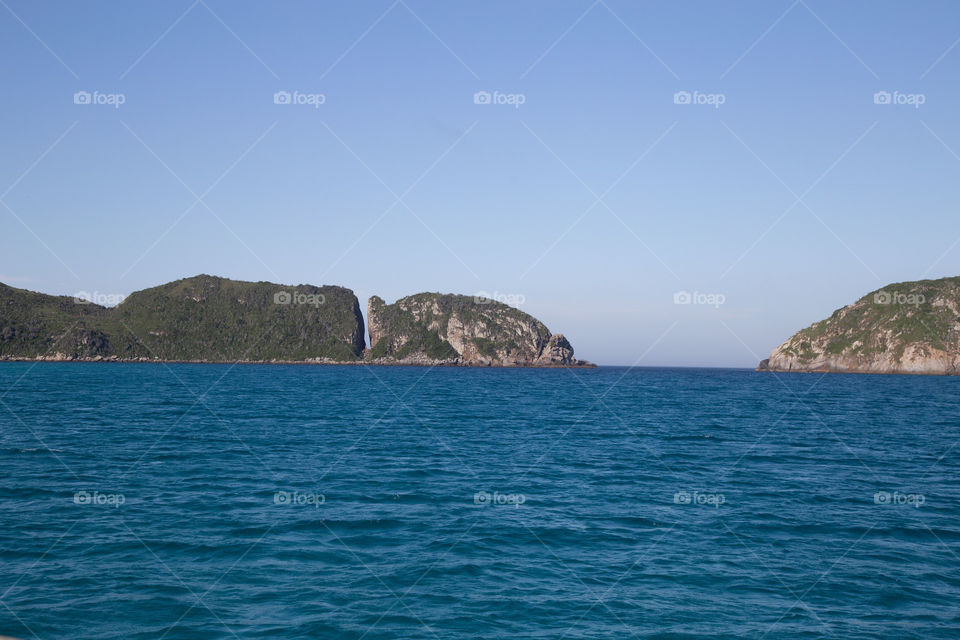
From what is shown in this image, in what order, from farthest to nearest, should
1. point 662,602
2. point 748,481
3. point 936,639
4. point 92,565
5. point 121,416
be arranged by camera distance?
point 121,416, point 748,481, point 92,565, point 662,602, point 936,639

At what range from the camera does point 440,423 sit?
5138 centimetres

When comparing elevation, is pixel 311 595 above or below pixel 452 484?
below

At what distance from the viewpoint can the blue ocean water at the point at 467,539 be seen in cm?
1314

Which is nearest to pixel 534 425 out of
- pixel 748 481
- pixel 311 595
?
pixel 748 481

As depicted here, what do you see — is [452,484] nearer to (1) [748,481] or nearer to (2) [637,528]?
(2) [637,528]

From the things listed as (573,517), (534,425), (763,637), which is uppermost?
(534,425)

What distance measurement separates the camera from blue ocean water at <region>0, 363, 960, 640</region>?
43.1 feet

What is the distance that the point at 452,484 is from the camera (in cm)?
2631

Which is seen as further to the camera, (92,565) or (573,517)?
(573,517)

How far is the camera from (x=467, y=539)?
18.5 metres

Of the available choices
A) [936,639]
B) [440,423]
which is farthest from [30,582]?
[440,423]

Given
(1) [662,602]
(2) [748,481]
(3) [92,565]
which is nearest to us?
(1) [662,602]

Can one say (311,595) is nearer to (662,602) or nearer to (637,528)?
(662,602)

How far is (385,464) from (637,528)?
14.9 meters
